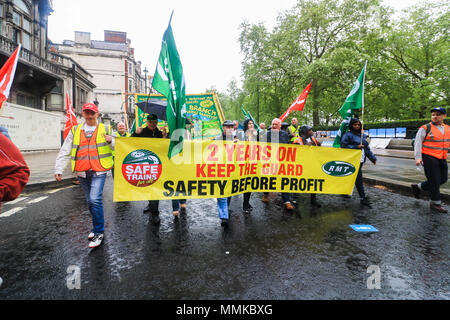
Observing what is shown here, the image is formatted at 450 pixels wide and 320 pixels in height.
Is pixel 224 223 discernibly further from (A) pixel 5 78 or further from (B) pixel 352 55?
(B) pixel 352 55

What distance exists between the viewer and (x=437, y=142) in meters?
4.96

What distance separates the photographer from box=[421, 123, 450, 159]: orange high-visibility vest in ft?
16.2

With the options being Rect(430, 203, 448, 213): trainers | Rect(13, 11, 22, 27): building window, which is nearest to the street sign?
Rect(430, 203, 448, 213): trainers

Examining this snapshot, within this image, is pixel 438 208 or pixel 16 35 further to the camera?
pixel 16 35

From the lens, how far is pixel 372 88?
916 inches

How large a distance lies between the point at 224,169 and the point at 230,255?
1.61m

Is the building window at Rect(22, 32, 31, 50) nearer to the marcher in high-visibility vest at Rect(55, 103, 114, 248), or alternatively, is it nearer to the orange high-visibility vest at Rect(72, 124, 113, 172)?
the marcher in high-visibility vest at Rect(55, 103, 114, 248)

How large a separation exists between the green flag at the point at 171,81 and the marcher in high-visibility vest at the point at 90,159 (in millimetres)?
959

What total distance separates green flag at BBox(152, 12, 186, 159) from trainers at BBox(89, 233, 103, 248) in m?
1.77

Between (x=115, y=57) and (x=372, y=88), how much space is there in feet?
145

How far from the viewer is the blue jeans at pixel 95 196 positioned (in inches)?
138

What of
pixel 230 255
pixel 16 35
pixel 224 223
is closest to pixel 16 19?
pixel 16 35

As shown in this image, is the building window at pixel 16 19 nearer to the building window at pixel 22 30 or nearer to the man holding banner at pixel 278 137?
the building window at pixel 22 30
